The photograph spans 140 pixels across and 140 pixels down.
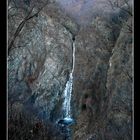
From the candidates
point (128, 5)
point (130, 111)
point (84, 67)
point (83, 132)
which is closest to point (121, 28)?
point (128, 5)

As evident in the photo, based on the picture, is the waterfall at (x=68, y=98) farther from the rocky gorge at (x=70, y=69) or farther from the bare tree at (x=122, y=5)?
the bare tree at (x=122, y=5)

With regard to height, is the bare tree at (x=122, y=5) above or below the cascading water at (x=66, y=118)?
above

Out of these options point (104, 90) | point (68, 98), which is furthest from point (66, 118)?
point (104, 90)

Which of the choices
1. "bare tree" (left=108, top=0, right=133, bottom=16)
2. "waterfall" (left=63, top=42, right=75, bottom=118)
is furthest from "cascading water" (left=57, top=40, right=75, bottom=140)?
"bare tree" (left=108, top=0, right=133, bottom=16)

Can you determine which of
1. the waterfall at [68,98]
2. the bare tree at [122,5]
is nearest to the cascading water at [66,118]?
the waterfall at [68,98]

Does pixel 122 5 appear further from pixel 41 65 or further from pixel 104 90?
pixel 41 65
